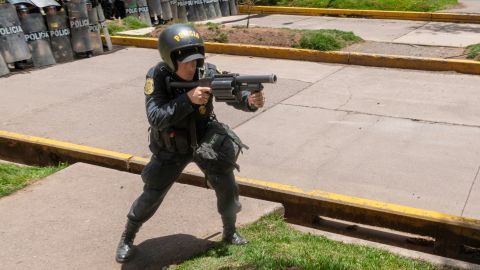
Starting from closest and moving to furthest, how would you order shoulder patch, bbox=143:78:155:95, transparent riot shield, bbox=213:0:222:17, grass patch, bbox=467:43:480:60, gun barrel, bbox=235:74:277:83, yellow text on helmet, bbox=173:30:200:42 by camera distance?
gun barrel, bbox=235:74:277:83 < yellow text on helmet, bbox=173:30:200:42 < shoulder patch, bbox=143:78:155:95 < grass patch, bbox=467:43:480:60 < transparent riot shield, bbox=213:0:222:17

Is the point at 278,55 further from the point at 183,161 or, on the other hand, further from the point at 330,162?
the point at 183,161

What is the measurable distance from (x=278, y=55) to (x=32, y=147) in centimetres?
537

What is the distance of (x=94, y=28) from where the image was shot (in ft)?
36.3

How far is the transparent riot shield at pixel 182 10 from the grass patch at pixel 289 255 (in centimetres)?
1083

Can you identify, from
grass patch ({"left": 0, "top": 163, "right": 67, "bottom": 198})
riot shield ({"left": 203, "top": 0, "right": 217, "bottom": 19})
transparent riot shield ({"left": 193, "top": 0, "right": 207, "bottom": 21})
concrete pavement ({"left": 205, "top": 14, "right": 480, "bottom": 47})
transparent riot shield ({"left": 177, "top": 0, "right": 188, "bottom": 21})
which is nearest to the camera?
grass patch ({"left": 0, "top": 163, "right": 67, "bottom": 198})

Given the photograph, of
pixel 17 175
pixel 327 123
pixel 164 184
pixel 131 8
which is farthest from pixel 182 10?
pixel 164 184

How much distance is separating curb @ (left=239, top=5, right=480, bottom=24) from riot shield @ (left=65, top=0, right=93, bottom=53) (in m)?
6.39

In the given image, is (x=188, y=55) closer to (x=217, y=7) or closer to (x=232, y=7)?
(x=217, y=7)

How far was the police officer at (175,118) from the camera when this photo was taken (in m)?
3.20

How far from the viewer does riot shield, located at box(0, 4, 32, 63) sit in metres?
9.70

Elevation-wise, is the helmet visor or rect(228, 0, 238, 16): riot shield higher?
the helmet visor

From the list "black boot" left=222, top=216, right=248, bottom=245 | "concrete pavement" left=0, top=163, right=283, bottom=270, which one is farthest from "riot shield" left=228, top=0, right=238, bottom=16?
"black boot" left=222, top=216, right=248, bottom=245

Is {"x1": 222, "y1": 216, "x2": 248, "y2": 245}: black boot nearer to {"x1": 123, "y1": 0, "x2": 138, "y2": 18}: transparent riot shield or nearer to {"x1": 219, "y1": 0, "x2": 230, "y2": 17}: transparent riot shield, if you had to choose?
{"x1": 123, "y1": 0, "x2": 138, "y2": 18}: transparent riot shield

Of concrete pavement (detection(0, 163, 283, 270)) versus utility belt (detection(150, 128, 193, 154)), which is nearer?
utility belt (detection(150, 128, 193, 154))
